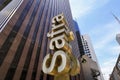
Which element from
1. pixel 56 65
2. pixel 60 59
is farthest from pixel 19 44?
pixel 56 65

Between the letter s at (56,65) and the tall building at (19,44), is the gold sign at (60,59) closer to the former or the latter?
the letter s at (56,65)

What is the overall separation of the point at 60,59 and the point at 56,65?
418mm

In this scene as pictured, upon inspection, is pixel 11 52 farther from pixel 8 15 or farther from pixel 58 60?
pixel 58 60

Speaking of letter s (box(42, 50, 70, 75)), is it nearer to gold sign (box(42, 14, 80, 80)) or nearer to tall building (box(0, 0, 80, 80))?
gold sign (box(42, 14, 80, 80))

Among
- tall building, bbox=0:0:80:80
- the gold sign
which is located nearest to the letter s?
the gold sign

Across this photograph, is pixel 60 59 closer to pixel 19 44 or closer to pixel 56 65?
pixel 56 65

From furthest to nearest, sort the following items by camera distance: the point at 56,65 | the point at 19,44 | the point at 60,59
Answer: the point at 19,44
the point at 60,59
the point at 56,65

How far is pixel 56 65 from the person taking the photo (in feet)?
22.7

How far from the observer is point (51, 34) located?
8.48 meters

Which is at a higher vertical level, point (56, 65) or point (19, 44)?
point (19, 44)

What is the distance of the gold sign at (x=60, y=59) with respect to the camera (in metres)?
6.66

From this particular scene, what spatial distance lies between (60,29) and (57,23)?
95 centimetres

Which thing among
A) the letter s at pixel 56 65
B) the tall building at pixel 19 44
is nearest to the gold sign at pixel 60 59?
the letter s at pixel 56 65

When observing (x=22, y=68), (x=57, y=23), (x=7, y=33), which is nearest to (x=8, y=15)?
(x=7, y=33)
